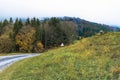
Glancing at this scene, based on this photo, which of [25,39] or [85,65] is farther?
[25,39]

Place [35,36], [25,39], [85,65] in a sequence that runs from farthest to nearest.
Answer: [35,36] → [25,39] → [85,65]

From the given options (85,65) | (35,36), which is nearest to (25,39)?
A: (35,36)

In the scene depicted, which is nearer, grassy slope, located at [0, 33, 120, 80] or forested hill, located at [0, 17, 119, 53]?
grassy slope, located at [0, 33, 120, 80]

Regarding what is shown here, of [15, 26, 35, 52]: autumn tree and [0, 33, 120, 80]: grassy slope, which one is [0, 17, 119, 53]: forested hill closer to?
[15, 26, 35, 52]: autumn tree

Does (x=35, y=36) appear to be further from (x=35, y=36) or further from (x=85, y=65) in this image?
(x=85, y=65)

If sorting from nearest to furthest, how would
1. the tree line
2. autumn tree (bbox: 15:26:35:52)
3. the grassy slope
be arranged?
1. the grassy slope
2. autumn tree (bbox: 15:26:35:52)
3. the tree line

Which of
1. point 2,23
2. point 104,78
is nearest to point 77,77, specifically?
point 104,78

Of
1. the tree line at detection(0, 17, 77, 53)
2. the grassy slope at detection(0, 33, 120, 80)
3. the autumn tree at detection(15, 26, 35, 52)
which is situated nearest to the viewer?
the grassy slope at detection(0, 33, 120, 80)

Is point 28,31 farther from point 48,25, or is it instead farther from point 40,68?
point 40,68

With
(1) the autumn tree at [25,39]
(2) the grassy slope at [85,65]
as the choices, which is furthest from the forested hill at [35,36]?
(2) the grassy slope at [85,65]

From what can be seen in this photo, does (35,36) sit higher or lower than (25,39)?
higher

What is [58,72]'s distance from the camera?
1839 centimetres

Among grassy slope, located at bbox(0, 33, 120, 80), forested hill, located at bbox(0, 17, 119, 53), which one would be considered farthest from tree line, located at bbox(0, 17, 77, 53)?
grassy slope, located at bbox(0, 33, 120, 80)

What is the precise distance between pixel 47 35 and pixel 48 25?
3.90 metres
